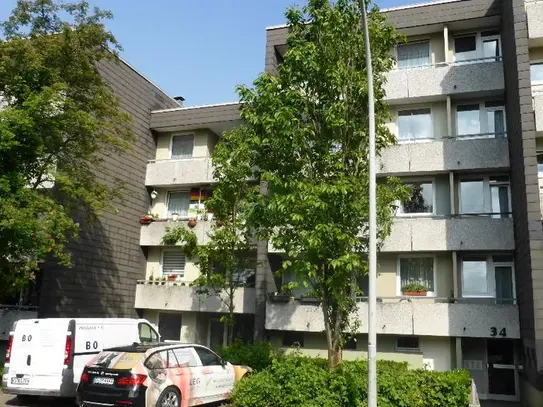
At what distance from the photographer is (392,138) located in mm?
14336

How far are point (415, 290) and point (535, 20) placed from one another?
937 cm

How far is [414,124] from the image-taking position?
20641 millimetres

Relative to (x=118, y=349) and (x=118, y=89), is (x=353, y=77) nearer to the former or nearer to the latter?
(x=118, y=349)

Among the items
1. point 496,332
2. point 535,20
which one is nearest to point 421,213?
point 496,332

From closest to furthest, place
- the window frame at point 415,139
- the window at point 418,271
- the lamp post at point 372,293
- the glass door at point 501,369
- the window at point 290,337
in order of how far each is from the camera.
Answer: the lamp post at point 372,293 → the glass door at point 501,369 → the window at point 418,271 → the window frame at point 415,139 → the window at point 290,337

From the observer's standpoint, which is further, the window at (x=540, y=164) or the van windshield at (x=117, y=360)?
the window at (x=540, y=164)

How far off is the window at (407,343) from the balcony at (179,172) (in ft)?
32.4

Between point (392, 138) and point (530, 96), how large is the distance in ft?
15.8

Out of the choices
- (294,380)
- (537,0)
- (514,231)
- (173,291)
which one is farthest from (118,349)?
(537,0)

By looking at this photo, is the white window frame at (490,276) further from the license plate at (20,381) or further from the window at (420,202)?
the license plate at (20,381)

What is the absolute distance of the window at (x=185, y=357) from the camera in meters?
12.5

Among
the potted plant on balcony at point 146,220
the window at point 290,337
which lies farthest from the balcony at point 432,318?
the potted plant on balcony at point 146,220

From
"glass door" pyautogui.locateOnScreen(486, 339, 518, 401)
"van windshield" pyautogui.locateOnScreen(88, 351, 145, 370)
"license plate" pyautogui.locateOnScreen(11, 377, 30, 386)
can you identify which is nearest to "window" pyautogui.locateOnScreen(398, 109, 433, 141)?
"glass door" pyautogui.locateOnScreen(486, 339, 518, 401)

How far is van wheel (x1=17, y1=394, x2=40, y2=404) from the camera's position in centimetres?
1412
